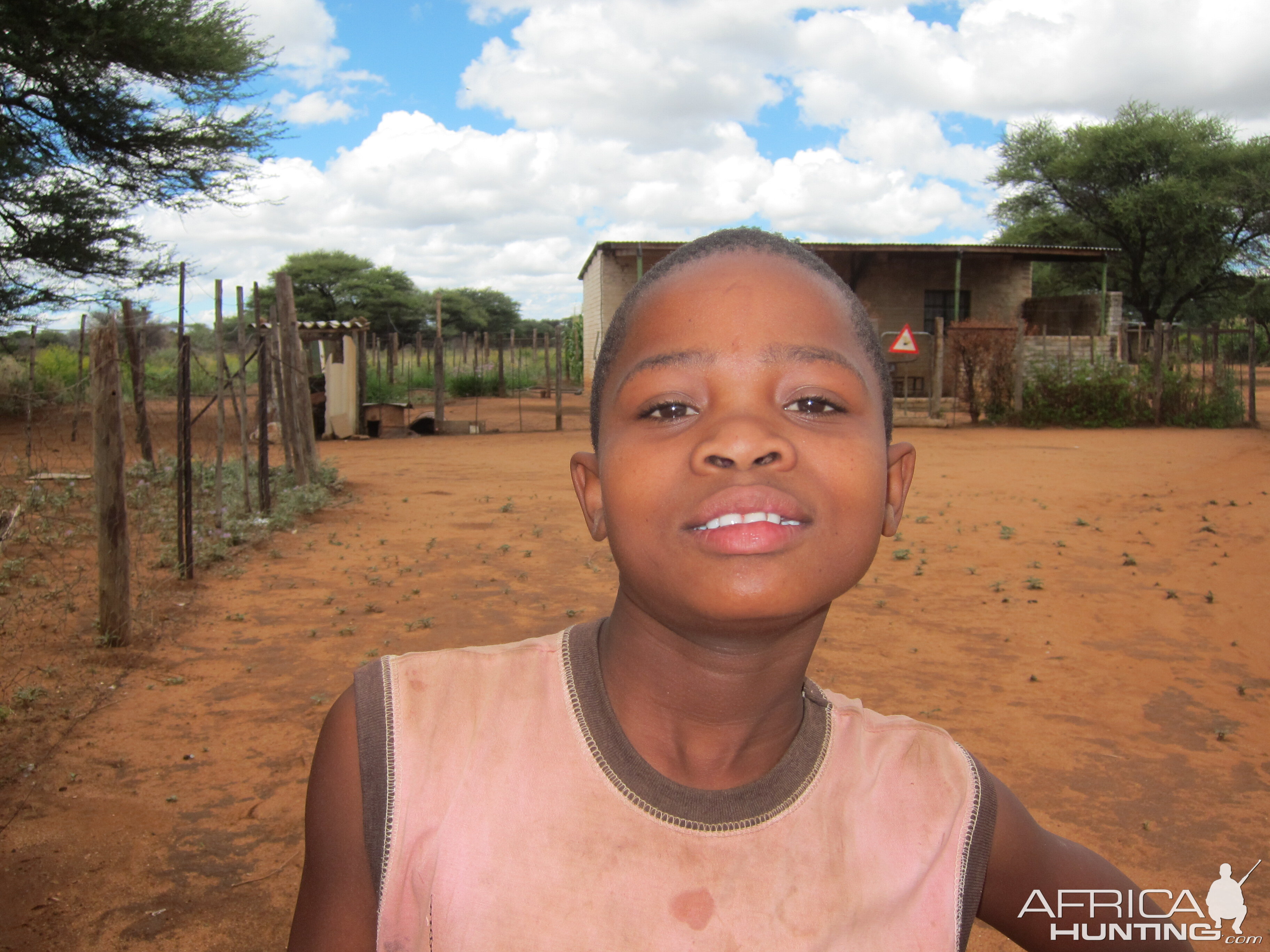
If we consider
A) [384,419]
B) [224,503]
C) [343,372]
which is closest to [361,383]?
[384,419]

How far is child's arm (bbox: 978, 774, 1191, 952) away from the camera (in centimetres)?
119

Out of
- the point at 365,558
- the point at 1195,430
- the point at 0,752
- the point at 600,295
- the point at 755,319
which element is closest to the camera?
the point at 755,319

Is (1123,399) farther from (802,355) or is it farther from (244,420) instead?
(802,355)

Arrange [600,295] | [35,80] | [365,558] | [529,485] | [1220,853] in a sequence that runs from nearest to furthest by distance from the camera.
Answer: [1220,853]
[365,558]
[529,485]
[35,80]
[600,295]

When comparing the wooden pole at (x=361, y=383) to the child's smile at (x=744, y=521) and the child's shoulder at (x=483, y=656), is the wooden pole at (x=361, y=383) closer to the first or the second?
the child's shoulder at (x=483, y=656)

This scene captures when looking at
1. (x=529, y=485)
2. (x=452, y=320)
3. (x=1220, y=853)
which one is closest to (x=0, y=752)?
(x=1220, y=853)

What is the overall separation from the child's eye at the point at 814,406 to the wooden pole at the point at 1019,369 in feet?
59.0

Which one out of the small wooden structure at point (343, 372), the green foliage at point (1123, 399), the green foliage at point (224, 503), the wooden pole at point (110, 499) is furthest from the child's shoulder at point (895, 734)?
the green foliage at point (1123, 399)

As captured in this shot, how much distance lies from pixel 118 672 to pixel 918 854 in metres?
4.60

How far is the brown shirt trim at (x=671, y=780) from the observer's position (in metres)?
1.10

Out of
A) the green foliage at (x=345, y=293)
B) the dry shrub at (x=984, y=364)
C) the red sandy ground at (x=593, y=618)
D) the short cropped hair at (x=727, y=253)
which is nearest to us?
the short cropped hair at (x=727, y=253)

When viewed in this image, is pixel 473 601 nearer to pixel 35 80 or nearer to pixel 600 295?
pixel 35 80

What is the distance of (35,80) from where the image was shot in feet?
47.1

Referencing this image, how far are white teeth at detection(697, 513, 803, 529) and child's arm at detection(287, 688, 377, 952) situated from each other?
1.52 feet
